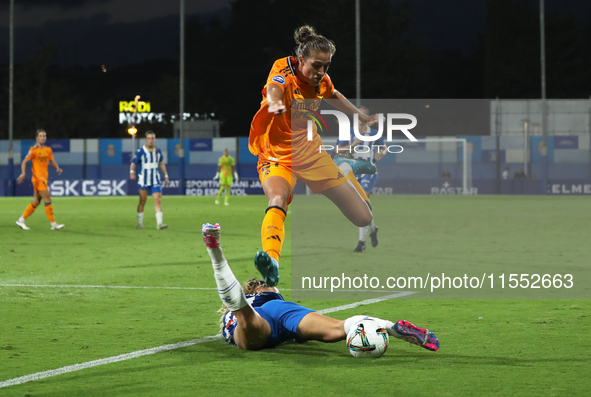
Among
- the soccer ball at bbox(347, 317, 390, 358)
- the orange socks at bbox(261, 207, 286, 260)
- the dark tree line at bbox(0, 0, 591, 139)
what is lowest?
the soccer ball at bbox(347, 317, 390, 358)

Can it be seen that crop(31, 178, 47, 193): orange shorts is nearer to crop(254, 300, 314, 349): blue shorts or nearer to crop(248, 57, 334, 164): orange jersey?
crop(248, 57, 334, 164): orange jersey

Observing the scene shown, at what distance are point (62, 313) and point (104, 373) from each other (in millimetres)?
2434

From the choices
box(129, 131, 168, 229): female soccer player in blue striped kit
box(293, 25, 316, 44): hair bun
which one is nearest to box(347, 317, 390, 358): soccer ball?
box(293, 25, 316, 44): hair bun

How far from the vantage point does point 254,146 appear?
284 inches

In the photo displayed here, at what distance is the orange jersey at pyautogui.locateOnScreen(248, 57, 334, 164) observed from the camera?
6887mm

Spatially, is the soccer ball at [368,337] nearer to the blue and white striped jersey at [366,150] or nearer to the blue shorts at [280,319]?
the blue shorts at [280,319]

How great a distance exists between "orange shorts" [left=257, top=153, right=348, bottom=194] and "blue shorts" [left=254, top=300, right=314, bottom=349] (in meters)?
1.69

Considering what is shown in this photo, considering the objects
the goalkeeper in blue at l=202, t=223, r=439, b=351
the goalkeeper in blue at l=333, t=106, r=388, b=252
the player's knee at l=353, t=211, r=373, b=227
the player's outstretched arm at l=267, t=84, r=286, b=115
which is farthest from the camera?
the goalkeeper in blue at l=333, t=106, r=388, b=252

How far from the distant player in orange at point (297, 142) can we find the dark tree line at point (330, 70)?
164 feet

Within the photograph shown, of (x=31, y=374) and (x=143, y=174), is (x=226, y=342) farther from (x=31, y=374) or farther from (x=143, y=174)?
(x=143, y=174)

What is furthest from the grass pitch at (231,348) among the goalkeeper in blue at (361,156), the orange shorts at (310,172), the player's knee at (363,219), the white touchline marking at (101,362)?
the orange shorts at (310,172)

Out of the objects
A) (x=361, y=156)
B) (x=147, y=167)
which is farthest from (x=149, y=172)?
(x=361, y=156)

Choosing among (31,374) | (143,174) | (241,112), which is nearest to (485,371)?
(31,374)

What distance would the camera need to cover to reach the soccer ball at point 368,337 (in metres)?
5.05
